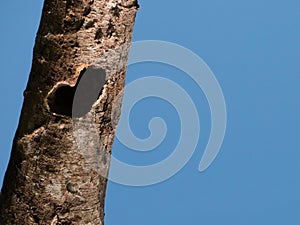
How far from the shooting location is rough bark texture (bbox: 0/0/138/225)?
1472 millimetres

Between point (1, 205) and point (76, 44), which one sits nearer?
point (76, 44)

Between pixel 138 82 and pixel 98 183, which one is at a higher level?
pixel 138 82

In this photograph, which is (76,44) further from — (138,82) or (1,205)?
(1,205)

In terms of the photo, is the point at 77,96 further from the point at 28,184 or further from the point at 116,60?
the point at 28,184

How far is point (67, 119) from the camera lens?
1.48m

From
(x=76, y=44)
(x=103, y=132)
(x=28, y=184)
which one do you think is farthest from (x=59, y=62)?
(x=28, y=184)

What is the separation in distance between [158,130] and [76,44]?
0.29 metres

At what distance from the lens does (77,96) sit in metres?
1.46

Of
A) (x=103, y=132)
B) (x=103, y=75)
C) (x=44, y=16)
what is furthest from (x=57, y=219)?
(x=44, y=16)

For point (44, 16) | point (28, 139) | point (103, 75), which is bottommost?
point (28, 139)

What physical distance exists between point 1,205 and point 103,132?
0.31 metres

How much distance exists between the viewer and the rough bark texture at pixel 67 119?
147 centimetres

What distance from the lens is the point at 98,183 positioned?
5.12 ft

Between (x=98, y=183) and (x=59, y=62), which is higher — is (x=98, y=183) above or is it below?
below
